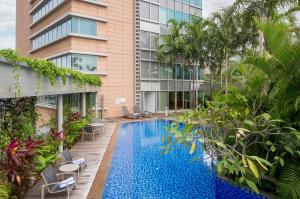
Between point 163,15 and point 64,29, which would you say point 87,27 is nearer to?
point 64,29

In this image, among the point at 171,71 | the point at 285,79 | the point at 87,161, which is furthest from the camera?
the point at 171,71

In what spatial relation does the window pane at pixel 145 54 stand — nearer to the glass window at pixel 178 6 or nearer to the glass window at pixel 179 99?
the glass window at pixel 179 99

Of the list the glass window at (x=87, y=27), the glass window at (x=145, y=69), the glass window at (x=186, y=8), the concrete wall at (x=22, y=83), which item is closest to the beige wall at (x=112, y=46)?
the glass window at (x=87, y=27)

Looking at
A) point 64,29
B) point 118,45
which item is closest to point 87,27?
point 64,29

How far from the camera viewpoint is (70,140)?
13.7 meters

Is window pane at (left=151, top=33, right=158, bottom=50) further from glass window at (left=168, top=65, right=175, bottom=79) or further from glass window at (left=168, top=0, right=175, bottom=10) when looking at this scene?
glass window at (left=168, top=0, right=175, bottom=10)

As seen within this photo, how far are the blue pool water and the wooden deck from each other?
0.64 metres

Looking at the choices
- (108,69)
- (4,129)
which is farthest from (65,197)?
(108,69)

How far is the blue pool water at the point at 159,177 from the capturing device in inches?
328

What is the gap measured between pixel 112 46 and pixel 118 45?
0.77 m

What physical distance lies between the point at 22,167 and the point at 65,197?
5.02 ft

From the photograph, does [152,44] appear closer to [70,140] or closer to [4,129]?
[70,140]

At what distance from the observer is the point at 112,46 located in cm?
2647

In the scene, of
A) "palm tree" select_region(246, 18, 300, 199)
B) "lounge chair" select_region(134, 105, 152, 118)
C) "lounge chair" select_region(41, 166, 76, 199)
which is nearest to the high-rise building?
"lounge chair" select_region(134, 105, 152, 118)
